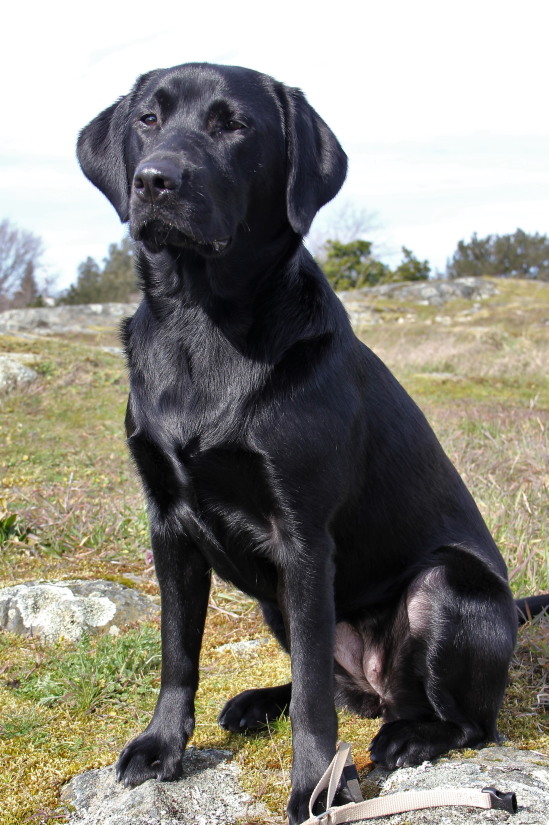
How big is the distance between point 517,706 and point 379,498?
92 cm

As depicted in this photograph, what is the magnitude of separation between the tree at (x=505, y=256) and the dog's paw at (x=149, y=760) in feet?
150

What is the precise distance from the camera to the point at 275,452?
6.50ft

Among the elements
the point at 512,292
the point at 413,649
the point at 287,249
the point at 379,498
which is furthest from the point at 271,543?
the point at 512,292

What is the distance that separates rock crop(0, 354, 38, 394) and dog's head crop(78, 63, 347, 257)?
18.8 feet

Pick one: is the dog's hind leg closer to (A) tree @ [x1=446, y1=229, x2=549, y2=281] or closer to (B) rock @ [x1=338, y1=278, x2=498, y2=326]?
(B) rock @ [x1=338, y1=278, x2=498, y2=326]

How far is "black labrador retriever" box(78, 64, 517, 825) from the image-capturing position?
6.59ft

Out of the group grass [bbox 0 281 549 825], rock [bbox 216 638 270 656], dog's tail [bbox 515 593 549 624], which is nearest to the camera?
grass [bbox 0 281 549 825]

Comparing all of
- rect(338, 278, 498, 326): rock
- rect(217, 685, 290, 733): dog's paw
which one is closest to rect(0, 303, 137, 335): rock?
rect(338, 278, 498, 326): rock

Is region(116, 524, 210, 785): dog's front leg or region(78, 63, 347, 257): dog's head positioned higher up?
region(78, 63, 347, 257): dog's head

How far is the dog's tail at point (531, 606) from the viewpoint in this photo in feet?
9.62

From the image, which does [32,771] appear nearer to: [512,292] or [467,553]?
[467,553]

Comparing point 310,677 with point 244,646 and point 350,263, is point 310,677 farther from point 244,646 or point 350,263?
point 350,263

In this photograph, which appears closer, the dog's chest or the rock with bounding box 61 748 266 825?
the rock with bounding box 61 748 266 825

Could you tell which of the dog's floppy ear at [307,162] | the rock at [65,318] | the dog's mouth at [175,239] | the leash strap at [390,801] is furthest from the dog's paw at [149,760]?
the rock at [65,318]
